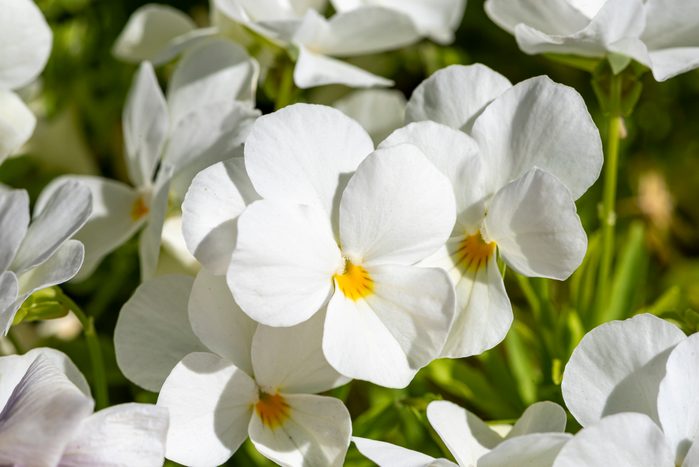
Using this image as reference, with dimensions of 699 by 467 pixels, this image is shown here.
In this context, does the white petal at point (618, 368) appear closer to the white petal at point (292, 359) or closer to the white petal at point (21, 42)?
the white petal at point (292, 359)

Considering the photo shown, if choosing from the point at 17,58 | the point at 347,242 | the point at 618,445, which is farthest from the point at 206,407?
the point at 17,58

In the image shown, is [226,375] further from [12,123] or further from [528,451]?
[12,123]

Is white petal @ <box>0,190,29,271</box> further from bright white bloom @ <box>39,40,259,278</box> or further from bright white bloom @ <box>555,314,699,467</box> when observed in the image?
bright white bloom @ <box>555,314,699,467</box>

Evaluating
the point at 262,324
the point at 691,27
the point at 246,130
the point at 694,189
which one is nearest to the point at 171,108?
the point at 246,130

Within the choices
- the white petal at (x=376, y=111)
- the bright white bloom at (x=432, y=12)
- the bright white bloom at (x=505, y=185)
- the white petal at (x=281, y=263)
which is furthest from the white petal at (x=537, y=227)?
the bright white bloom at (x=432, y=12)

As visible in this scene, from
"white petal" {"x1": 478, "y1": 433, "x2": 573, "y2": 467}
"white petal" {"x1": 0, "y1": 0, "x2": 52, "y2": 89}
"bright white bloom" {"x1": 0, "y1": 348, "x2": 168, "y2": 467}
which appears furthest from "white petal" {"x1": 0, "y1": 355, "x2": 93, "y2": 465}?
"white petal" {"x1": 0, "y1": 0, "x2": 52, "y2": 89}

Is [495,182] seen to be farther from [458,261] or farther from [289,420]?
[289,420]
